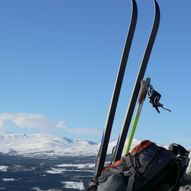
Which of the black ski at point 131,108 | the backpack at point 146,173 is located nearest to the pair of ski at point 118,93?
the black ski at point 131,108

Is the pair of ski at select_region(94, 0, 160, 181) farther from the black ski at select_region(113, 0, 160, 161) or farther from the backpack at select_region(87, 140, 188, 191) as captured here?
the backpack at select_region(87, 140, 188, 191)

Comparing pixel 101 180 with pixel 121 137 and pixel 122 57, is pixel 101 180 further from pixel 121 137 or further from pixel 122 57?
pixel 122 57

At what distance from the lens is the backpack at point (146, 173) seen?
5.31m

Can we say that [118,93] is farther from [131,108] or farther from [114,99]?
[131,108]

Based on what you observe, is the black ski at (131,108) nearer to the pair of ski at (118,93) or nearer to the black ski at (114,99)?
the pair of ski at (118,93)

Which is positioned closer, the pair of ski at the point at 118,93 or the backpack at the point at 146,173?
the backpack at the point at 146,173

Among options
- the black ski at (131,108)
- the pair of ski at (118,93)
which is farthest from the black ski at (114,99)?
the black ski at (131,108)

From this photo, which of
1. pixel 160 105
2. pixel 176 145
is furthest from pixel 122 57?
pixel 176 145

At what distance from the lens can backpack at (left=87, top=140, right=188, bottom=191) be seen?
5.31 metres

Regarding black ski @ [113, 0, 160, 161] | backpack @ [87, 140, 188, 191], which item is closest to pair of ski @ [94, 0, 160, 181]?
black ski @ [113, 0, 160, 161]

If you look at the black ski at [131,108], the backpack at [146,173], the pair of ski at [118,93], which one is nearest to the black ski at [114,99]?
the pair of ski at [118,93]

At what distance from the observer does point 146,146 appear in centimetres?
570

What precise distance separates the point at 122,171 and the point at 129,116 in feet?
9.93

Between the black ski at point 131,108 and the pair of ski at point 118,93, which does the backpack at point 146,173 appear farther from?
the black ski at point 131,108
